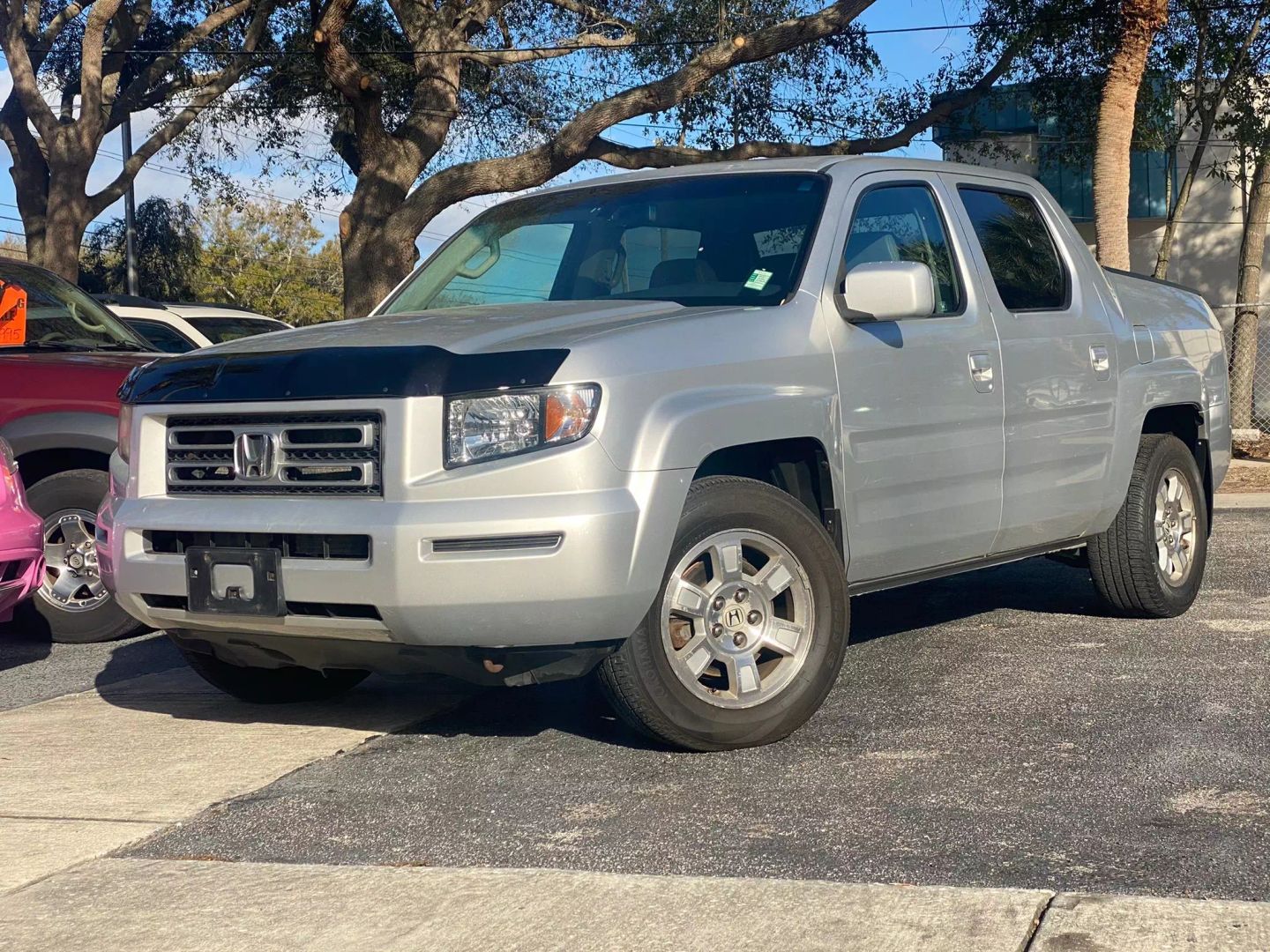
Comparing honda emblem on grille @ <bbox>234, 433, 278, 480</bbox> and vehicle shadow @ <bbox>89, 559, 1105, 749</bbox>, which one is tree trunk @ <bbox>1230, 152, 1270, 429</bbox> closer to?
vehicle shadow @ <bbox>89, 559, 1105, 749</bbox>

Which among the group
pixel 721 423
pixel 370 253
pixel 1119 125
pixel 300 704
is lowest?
pixel 300 704

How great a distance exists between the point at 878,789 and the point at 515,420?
1.44 metres

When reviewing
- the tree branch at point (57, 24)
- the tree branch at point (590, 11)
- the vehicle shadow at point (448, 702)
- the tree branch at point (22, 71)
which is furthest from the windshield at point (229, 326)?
the tree branch at point (57, 24)

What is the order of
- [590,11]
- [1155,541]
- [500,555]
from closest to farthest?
1. [500,555]
2. [1155,541]
3. [590,11]

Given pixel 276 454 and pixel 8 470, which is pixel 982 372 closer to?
pixel 276 454

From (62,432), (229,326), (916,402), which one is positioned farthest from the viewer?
(229,326)

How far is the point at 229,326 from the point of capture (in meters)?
14.3

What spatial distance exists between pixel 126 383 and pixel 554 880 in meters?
2.48

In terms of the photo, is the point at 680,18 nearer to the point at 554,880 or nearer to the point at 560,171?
the point at 560,171

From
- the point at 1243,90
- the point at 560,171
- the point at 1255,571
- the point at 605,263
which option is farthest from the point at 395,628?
the point at 1243,90

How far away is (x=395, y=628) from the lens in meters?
4.50

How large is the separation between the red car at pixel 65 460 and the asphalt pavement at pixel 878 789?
2.56m

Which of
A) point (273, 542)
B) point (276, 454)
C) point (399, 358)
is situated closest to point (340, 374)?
point (399, 358)

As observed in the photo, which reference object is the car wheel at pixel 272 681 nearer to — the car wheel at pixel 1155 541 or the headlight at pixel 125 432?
the headlight at pixel 125 432
